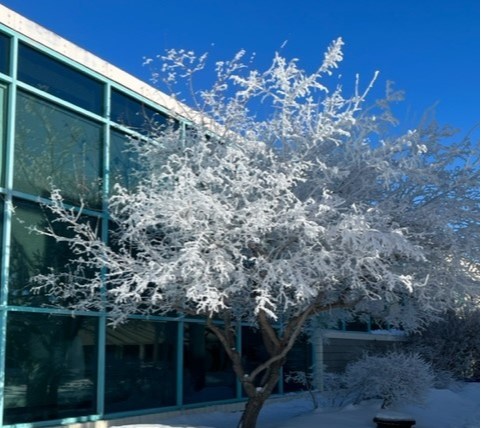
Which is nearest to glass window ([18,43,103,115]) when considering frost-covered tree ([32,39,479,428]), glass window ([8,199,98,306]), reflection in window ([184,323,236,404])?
frost-covered tree ([32,39,479,428])

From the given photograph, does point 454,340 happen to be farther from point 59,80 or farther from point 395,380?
point 59,80

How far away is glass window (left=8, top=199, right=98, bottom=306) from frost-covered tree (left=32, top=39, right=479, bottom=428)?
6.9 inches

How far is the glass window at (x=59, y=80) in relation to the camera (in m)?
9.43

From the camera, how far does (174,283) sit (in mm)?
8750

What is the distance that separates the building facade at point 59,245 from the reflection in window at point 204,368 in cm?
7

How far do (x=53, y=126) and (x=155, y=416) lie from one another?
475 centimetres

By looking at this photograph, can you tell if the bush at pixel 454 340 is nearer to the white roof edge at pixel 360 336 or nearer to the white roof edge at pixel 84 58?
the white roof edge at pixel 360 336

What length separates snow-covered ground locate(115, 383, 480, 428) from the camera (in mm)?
11029

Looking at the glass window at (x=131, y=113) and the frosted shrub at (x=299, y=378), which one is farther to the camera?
the frosted shrub at (x=299, y=378)

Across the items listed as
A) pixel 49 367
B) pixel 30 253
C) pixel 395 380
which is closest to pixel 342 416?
pixel 395 380

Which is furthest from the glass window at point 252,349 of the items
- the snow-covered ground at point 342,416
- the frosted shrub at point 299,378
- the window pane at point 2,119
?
the window pane at point 2,119

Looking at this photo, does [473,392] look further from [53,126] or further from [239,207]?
[53,126]

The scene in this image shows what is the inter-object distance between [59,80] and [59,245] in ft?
→ 7.86

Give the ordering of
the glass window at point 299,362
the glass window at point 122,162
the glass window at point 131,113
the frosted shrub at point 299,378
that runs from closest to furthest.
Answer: the glass window at point 122,162
the glass window at point 131,113
the frosted shrub at point 299,378
the glass window at point 299,362
